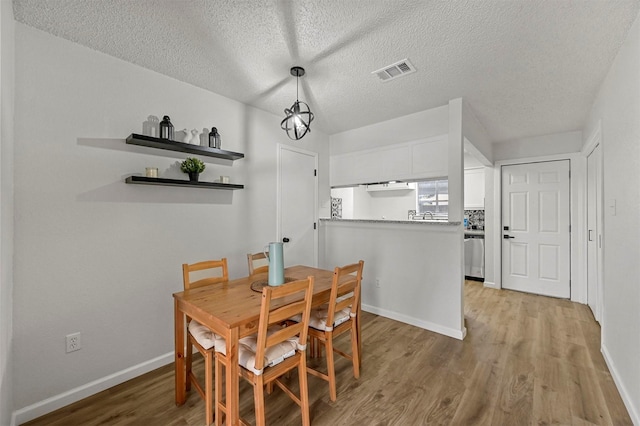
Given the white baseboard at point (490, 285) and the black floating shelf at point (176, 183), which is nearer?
the black floating shelf at point (176, 183)

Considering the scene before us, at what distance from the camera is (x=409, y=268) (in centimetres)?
329

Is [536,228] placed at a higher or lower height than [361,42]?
lower

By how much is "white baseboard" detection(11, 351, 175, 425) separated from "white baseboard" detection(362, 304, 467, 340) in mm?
2316

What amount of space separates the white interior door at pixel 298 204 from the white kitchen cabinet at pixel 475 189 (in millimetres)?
3456

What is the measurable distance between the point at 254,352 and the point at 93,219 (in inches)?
62.0

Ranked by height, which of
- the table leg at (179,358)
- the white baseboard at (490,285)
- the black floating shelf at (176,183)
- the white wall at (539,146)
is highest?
the white wall at (539,146)

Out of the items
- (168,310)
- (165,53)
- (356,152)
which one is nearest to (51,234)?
(168,310)

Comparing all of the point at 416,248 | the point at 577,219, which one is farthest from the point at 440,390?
the point at 577,219

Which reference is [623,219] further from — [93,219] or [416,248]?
[93,219]

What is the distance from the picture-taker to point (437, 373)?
2.27 m

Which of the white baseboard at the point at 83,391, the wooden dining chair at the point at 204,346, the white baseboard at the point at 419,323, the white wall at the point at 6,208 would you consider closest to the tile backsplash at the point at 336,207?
the white baseboard at the point at 419,323

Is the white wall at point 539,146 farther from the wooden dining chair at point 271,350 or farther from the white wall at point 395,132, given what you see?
the wooden dining chair at point 271,350

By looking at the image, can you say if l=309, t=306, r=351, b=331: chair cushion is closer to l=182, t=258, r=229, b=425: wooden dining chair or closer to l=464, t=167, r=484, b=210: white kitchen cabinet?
l=182, t=258, r=229, b=425: wooden dining chair

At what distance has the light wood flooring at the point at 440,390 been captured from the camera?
179 centimetres
